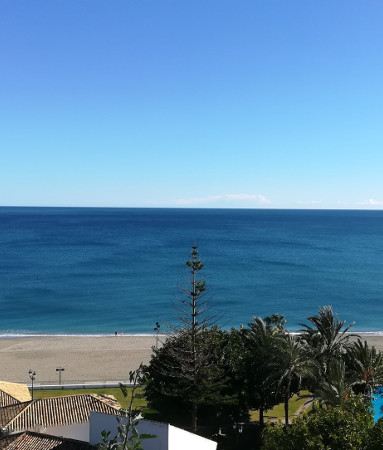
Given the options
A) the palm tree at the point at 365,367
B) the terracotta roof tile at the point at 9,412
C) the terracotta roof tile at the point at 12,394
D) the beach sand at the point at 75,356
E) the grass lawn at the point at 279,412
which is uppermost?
the palm tree at the point at 365,367

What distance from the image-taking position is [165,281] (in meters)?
74.3

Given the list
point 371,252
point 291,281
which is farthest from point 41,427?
point 371,252

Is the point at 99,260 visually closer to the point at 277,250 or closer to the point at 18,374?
the point at 277,250

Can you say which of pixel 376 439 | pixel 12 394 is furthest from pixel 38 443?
pixel 376 439

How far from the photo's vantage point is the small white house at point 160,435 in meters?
15.0

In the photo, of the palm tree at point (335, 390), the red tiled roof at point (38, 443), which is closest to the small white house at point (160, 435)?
the red tiled roof at point (38, 443)

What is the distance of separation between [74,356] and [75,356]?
0.26ft

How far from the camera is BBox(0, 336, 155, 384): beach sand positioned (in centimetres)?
3575

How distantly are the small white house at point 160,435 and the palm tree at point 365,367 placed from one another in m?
8.90

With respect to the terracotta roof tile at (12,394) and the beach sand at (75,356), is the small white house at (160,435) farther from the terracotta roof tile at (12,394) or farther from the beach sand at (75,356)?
the beach sand at (75,356)

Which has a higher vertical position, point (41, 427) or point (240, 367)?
point (240, 367)

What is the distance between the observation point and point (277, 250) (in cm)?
11475

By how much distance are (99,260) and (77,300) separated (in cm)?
3338

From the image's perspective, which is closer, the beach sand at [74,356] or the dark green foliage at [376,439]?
the dark green foliage at [376,439]
